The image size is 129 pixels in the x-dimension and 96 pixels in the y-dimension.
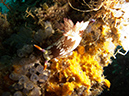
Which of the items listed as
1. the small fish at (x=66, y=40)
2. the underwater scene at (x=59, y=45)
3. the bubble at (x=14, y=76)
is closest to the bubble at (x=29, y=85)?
the underwater scene at (x=59, y=45)

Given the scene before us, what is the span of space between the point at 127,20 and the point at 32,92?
357 centimetres

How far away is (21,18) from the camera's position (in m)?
3.43

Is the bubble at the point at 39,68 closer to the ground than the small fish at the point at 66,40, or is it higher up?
closer to the ground

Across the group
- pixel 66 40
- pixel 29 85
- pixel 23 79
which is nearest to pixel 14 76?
pixel 23 79

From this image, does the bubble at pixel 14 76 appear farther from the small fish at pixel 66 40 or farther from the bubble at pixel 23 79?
the small fish at pixel 66 40

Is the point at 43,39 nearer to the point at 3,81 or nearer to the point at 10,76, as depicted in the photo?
A: the point at 10,76

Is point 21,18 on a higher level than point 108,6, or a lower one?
higher

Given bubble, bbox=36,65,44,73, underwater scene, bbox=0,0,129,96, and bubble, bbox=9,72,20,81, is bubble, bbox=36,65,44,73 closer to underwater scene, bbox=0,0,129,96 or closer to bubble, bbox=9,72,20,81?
underwater scene, bbox=0,0,129,96

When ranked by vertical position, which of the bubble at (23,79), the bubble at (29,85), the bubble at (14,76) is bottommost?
the bubble at (29,85)

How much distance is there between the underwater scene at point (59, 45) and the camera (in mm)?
2326

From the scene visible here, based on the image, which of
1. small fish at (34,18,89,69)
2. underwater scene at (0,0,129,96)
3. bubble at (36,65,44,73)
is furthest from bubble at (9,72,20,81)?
small fish at (34,18,89,69)

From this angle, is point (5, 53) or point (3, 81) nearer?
point (3, 81)

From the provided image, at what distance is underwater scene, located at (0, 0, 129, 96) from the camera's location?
233 cm

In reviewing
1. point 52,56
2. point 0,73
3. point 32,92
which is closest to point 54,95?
point 32,92
